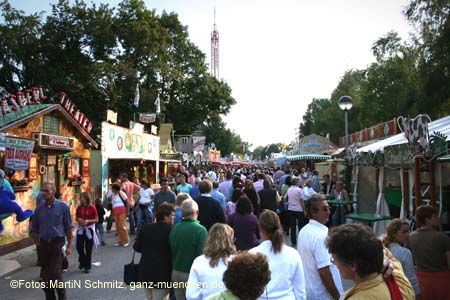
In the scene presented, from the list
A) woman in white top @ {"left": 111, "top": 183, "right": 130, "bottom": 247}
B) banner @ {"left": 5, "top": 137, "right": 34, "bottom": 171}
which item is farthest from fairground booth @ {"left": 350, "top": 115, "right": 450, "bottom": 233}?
banner @ {"left": 5, "top": 137, "right": 34, "bottom": 171}

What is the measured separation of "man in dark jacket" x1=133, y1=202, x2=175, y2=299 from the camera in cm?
453

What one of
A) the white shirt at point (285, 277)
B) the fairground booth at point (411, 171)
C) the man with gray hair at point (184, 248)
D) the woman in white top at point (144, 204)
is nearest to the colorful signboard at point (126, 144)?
the woman in white top at point (144, 204)

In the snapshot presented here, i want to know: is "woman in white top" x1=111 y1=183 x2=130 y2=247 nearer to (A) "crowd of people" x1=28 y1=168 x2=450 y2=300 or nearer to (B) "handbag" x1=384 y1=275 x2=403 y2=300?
(A) "crowd of people" x1=28 y1=168 x2=450 y2=300

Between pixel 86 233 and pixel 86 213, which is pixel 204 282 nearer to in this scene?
pixel 86 233

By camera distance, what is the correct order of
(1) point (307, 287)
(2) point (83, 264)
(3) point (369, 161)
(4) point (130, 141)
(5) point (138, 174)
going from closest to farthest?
1. (1) point (307, 287)
2. (2) point (83, 264)
3. (3) point (369, 161)
4. (4) point (130, 141)
5. (5) point (138, 174)

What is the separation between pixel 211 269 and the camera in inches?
142

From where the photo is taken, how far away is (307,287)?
3777 mm

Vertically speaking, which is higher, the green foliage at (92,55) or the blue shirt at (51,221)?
the green foliage at (92,55)

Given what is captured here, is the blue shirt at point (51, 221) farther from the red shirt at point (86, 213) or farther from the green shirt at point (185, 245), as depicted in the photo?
the green shirt at point (185, 245)

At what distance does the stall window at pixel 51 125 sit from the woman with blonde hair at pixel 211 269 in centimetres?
1167

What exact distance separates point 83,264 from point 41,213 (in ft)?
8.60

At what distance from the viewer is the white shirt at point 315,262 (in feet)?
12.0

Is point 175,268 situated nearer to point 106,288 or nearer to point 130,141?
point 106,288

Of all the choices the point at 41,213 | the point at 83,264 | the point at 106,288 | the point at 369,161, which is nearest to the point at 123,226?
the point at 83,264
